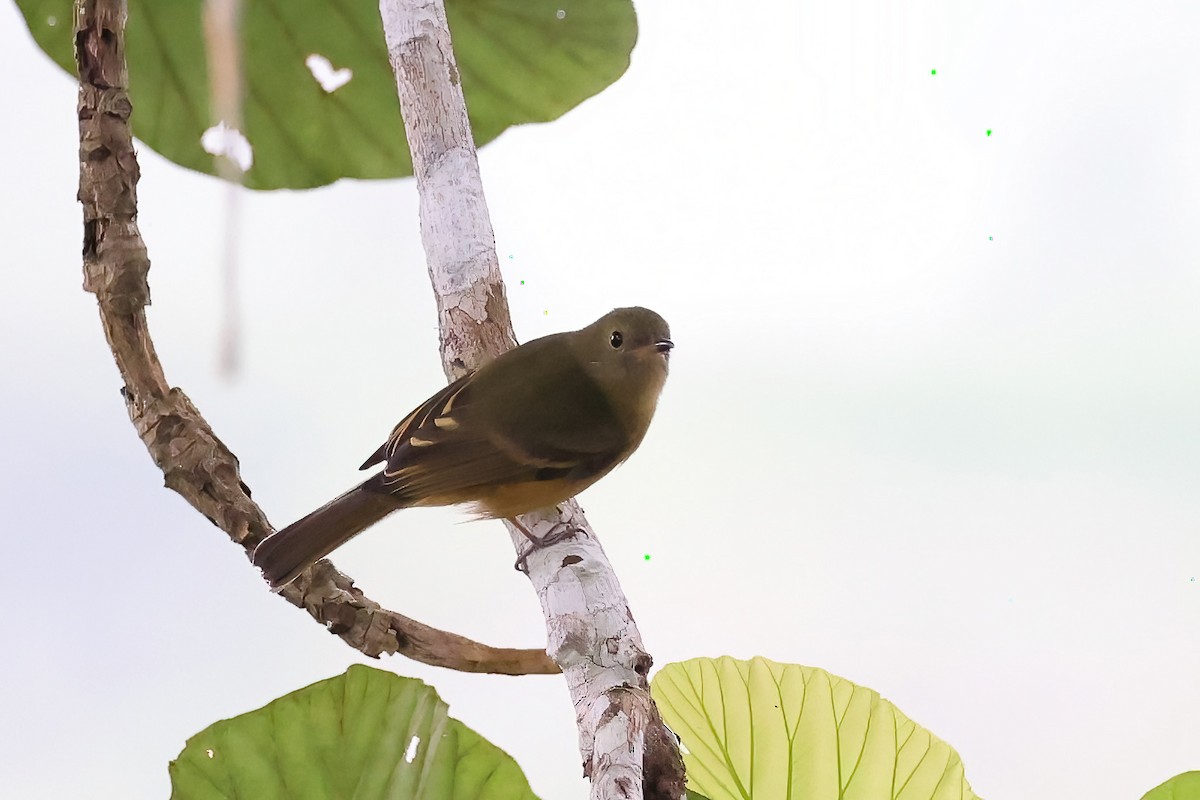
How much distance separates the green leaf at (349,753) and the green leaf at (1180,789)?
54 cm

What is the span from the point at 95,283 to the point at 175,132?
0.52 m

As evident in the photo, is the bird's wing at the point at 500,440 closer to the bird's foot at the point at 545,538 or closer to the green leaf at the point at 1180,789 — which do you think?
the bird's foot at the point at 545,538

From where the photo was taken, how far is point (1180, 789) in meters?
0.90

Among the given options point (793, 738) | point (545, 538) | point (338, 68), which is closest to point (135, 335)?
point (545, 538)

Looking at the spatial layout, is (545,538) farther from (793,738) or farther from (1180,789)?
(1180,789)

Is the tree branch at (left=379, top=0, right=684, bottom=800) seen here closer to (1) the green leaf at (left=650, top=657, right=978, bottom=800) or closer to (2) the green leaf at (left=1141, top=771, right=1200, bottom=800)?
(1) the green leaf at (left=650, top=657, right=978, bottom=800)

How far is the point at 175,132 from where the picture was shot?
1.19 meters

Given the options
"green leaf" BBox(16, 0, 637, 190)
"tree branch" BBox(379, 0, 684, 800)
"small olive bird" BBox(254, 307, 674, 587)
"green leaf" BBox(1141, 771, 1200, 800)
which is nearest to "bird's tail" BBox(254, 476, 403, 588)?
"small olive bird" BBox(254, 307, 674, 587)

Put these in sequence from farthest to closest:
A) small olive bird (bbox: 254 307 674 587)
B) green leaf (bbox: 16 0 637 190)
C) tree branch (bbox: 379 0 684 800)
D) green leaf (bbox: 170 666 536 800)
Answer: green leaf (bbox: 16 0 637 190), green leaf (bbox: 170 666 536 800), small olive bird (bbox: 254 307 674 587), tree branch (bbox: 379 0 684 800)

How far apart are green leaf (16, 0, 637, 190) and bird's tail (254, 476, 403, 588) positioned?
584mm

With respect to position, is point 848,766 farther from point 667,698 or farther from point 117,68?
point 117,68

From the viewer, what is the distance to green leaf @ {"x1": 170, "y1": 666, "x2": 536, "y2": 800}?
34.1 inches

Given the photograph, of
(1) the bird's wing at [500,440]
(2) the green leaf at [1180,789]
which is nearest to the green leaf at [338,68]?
(1) the bird's wing at [500,440]

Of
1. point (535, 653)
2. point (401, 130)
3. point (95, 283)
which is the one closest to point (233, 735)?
point (535, 653)
